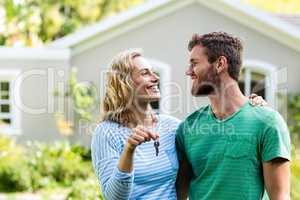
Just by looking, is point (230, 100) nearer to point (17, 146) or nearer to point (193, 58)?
point (193, 58)

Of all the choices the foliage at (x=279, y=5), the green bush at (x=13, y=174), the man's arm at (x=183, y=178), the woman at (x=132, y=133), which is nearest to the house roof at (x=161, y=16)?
the green bush at (x=13, y=174)

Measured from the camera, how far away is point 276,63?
58.5ft

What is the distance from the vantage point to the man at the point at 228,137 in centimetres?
361

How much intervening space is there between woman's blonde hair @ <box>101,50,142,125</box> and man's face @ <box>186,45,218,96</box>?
1.15 feet

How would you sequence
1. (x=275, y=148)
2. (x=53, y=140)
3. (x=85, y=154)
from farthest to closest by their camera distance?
(x=53, y=140)
(x=85, y=154)
(x=275, y=148)

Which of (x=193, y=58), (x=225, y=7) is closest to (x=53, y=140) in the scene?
(x=225, y=7)

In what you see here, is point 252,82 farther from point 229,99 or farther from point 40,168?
point 229,99

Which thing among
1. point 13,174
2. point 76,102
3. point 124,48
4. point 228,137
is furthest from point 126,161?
point 124,48

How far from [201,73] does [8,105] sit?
48.7 feet

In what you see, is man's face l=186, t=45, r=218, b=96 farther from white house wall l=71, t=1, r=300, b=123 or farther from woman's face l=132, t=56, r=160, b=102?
white house wall l=71, t=1, r=300, b=123

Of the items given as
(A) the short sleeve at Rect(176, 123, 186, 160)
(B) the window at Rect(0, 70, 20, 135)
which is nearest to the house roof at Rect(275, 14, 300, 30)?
(B) the window at Rect(0, 70, 20, 135)

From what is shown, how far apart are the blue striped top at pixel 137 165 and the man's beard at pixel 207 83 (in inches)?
14.7

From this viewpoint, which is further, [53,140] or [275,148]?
[53,140]

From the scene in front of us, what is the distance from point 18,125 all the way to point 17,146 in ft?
3.05
